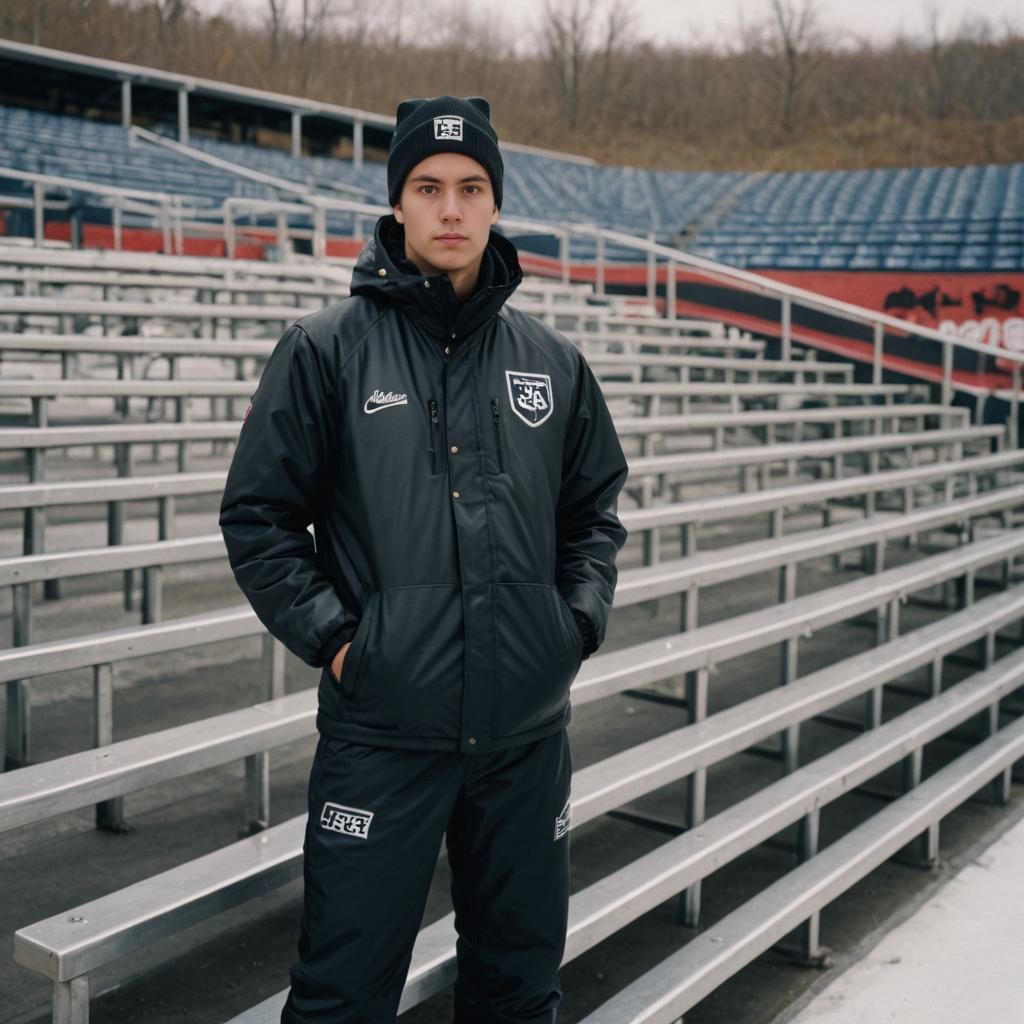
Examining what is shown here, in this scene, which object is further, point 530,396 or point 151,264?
point 151,264

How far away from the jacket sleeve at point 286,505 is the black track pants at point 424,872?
17 centimetres

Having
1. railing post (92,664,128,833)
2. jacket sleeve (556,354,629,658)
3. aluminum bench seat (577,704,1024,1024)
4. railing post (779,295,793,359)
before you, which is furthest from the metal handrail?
jacket sleeve (556,354,629,658)

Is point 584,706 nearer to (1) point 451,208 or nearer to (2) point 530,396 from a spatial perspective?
(2) point 530,396

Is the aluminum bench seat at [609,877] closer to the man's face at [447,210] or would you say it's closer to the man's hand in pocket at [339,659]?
the man's hand in pocket at [339,659]

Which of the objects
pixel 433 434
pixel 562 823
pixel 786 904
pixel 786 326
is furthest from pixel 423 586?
pixel 786 326

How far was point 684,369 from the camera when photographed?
21.2 feet

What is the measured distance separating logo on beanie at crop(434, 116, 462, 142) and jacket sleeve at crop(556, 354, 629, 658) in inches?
14.0

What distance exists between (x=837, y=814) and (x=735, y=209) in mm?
15427

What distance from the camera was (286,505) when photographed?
4.67 feet

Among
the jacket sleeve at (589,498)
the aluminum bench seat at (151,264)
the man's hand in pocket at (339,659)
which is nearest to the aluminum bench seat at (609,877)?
the man's hand in pocket at (339,659)

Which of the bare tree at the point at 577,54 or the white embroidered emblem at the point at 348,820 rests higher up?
the bare tree at the point at 577,54

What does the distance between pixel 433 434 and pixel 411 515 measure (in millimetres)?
109

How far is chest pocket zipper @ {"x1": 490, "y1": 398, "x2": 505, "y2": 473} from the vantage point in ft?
4.86

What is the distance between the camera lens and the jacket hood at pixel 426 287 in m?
1.47
